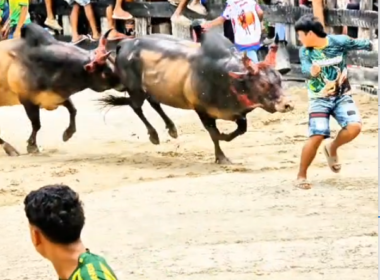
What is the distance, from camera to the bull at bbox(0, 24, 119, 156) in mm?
10844

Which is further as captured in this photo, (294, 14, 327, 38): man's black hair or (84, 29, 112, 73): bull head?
(84, 29, 112, 73): bull head

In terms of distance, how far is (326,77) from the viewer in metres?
7.99

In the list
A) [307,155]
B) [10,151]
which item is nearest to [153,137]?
[10,151]

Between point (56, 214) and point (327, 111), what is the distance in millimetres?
4778

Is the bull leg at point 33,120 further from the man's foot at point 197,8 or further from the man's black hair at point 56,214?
the man's black hair at point 56,214

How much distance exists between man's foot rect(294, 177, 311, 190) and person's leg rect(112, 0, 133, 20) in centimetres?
752

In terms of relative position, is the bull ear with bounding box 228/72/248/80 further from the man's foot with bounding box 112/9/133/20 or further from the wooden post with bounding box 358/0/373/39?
the man's foot with bounding box 112/9/133/20

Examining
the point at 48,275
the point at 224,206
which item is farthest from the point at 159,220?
the point at 48,275

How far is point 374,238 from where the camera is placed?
22.0 feet

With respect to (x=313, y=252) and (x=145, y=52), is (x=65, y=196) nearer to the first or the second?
(x=313, y=252)

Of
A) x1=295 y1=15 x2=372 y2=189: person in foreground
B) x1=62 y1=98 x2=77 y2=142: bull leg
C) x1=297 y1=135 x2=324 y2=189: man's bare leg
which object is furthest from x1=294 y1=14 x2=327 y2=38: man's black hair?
x1=62 y1=98 x2=77 y2=142: bull leg

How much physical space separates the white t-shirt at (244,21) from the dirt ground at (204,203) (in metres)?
1.08

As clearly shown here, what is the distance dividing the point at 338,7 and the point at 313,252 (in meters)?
7.32

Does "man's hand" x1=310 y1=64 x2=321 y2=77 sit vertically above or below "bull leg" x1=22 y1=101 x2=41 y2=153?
above
